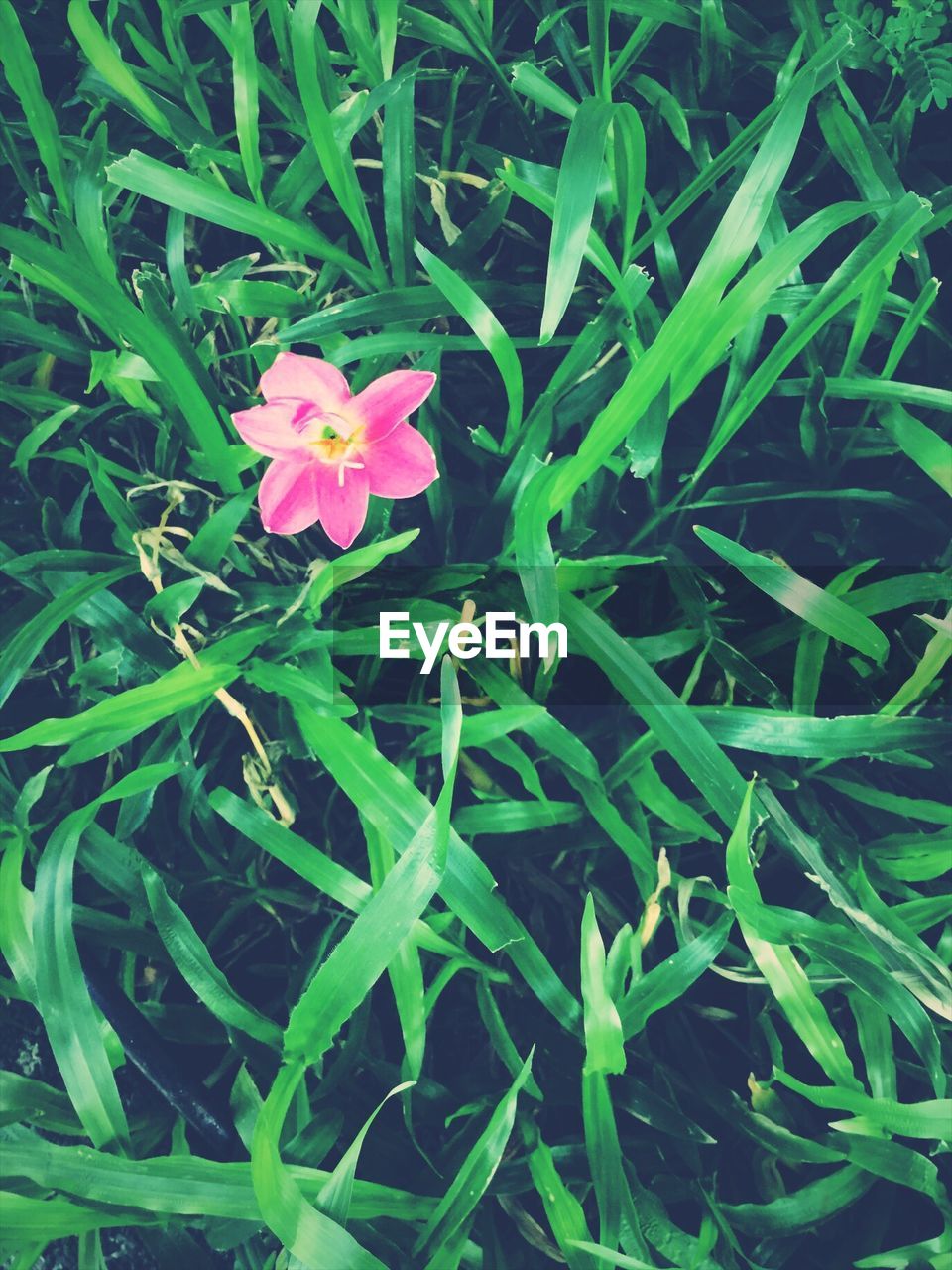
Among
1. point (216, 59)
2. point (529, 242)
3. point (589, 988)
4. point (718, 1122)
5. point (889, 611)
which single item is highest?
point (216, 59)

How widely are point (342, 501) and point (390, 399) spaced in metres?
Answer: 0.08

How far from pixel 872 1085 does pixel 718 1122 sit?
0.12 meters

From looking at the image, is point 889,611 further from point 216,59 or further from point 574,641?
point 216,59

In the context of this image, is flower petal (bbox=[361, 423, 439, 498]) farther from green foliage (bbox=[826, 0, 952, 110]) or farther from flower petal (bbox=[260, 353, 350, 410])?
green foliage (bbox=[826, 0, 952, 110])

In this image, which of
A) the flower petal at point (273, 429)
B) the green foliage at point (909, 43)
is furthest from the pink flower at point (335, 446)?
the green foliage at point (909, 43)

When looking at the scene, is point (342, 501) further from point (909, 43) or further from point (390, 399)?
point (909, 43)

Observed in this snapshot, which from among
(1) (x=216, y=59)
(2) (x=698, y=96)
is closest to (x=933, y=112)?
(2) (x=698, y=96)

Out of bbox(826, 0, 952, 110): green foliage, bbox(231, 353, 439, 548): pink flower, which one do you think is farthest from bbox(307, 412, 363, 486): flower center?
bbox(826, 0, 952, 110): green foliage

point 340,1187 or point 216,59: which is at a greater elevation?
point 216,59

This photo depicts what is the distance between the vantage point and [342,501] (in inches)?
27.1

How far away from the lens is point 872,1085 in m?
0.68

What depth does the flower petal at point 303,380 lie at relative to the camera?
27.0 inches

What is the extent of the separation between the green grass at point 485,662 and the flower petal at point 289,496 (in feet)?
0.06

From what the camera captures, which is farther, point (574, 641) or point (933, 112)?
point (933, 112)
